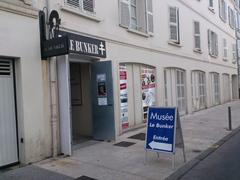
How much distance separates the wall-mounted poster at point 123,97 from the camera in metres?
10.5

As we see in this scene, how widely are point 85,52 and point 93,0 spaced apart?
2286 millimetres

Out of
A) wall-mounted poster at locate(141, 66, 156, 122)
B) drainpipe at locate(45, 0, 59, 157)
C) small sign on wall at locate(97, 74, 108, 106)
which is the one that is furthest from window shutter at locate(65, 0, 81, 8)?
wall-mounted poster at locate(141, 66, 156, 122)

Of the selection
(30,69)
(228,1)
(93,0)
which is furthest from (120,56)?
(228,1)

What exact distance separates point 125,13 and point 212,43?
12.8 m

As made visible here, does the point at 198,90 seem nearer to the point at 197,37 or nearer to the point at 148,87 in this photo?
the point at 197,37

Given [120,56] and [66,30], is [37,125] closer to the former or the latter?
[66,30]

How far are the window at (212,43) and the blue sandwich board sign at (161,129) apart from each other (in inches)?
599

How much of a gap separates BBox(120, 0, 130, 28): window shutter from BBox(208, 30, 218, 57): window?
36.9ft

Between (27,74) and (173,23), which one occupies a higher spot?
(173,23)

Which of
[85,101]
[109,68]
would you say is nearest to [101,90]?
[109,68]

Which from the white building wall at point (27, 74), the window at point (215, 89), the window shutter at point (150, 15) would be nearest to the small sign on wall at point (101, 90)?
the white building wall at point (27, 74)

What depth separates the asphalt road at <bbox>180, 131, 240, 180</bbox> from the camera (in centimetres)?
580

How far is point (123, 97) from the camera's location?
1059 cm

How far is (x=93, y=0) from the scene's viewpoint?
9211mm
